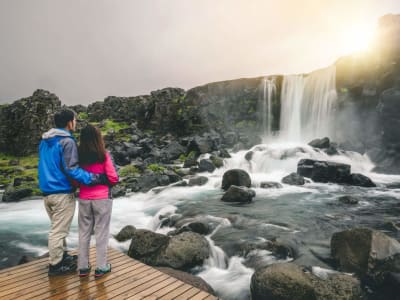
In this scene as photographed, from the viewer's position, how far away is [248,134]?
49812 mm

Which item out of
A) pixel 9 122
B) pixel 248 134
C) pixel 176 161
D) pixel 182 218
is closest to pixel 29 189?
pixel 182 218

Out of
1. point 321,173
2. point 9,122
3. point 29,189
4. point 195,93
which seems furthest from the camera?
point 195,93

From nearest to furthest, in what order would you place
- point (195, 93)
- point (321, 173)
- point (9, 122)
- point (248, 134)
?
point (321, 173), point (9, 122), point (248, 134), point (195, 93)

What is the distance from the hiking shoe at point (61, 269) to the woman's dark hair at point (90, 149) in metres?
2.11

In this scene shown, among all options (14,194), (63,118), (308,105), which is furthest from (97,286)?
(308,105)

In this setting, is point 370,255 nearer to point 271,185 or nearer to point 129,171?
point 271,185

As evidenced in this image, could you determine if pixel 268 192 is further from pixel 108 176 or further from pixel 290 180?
pixel 108 176

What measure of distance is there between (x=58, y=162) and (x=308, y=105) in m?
43.0

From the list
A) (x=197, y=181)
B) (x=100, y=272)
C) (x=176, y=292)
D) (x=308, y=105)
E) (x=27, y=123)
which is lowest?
(x=197, y=181)

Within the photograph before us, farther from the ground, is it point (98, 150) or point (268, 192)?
point (98, 150)

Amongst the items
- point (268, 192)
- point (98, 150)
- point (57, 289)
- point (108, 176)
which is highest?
point (98, 150)

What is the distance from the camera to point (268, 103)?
1913 inches

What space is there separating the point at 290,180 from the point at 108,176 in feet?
58.3

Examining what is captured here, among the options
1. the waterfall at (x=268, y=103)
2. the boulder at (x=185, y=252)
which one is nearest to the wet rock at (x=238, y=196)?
the boulder at (x=185, y=252)
